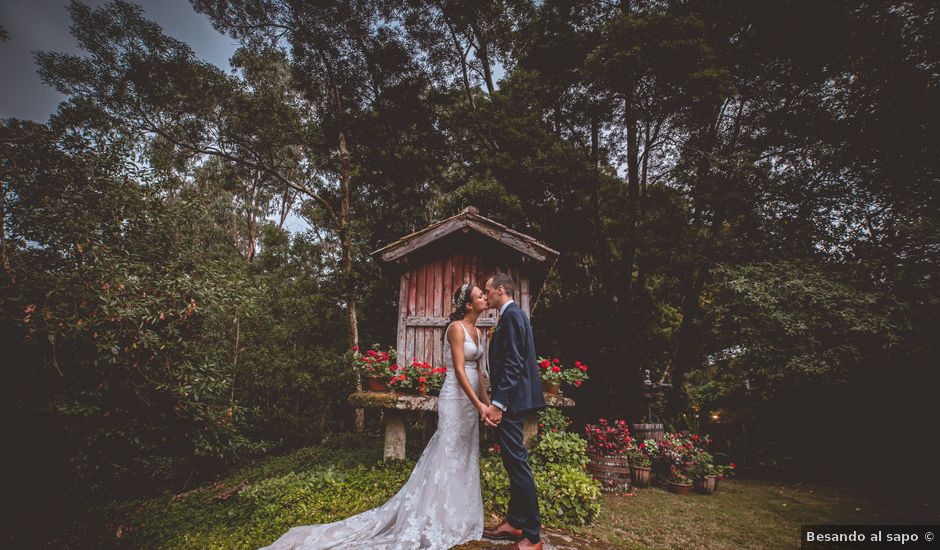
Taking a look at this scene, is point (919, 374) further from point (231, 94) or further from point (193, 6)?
point (193, 6)

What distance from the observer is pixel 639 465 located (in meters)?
8.77

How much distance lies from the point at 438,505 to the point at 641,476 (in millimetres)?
6637

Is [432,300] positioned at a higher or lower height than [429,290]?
lower

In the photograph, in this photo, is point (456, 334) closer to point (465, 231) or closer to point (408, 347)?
point (465, 231)

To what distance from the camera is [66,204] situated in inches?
220

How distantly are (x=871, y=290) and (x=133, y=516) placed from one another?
15.7m

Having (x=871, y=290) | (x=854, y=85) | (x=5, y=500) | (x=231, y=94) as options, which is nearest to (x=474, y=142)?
(x=231, y=94)

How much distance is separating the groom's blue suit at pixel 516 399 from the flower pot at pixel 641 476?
6.16 metres

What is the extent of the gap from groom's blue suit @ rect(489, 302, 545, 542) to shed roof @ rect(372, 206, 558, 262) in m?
3.51

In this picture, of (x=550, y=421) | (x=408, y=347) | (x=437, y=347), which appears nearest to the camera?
(x=550, y=421)

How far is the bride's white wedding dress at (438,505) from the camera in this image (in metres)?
3.75

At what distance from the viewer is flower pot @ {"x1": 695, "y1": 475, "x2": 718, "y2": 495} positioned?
828 centimetres

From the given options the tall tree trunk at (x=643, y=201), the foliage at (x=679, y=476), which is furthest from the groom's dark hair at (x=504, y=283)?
the tall tree trunk at (x=643, y=201)

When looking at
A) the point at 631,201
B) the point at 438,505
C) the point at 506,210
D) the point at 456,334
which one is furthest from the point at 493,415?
the point at 631,201
